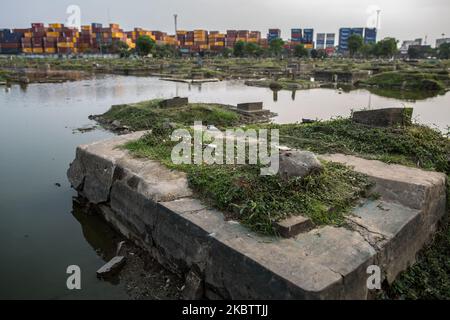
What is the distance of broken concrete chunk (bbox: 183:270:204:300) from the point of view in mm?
3953

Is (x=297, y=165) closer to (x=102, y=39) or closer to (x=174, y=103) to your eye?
(x=174, y=103)

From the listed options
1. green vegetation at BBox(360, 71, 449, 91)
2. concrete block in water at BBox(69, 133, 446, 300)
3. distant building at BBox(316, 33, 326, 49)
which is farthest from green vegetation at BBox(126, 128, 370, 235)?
distant building at BBox(316, 33, 326, 49)

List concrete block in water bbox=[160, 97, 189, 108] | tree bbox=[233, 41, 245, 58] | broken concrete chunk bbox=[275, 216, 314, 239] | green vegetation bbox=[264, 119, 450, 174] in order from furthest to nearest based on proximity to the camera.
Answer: tree bbox=[233, 41, 245, 58] → concrete block in water bbox=[160, 97, 189, 108] → green vegetation bbox=[264, 119, 450, 174] → broken concrete chunk bbox=[275, 216, 314, 239]

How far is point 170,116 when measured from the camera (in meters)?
13.7

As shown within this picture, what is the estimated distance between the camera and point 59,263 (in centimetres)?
494

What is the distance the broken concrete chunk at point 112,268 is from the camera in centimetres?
458

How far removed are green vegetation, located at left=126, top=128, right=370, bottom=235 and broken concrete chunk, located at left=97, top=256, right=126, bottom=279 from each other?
53.2 inches

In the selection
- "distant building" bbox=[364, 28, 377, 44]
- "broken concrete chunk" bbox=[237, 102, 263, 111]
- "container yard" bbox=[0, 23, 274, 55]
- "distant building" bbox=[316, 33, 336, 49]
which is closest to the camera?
"broken concrete chunk" bbox=[237, 102, 263, 111]

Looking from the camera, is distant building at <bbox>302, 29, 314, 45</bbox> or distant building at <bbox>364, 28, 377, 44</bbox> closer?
distant building at <bbox>302, 29, 314, 45</bbox>

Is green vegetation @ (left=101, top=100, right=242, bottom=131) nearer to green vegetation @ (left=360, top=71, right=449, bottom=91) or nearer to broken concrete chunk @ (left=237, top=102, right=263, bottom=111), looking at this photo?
broken concrete chunk @ (left=237, top=102, right=263, bottom=111)

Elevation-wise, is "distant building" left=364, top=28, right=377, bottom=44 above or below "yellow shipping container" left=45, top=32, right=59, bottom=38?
above

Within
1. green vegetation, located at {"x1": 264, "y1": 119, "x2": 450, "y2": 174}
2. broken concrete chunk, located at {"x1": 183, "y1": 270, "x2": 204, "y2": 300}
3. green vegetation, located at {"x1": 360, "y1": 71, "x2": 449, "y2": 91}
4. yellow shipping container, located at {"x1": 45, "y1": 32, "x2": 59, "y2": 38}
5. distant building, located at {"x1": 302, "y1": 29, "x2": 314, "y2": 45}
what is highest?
distant building, located at {"x1": 302, "y1": 29, "x2": 314, "y2": 45}

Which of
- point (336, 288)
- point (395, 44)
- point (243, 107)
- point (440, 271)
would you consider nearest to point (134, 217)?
point (336, 288)

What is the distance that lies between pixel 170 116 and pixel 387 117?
8.13 m
